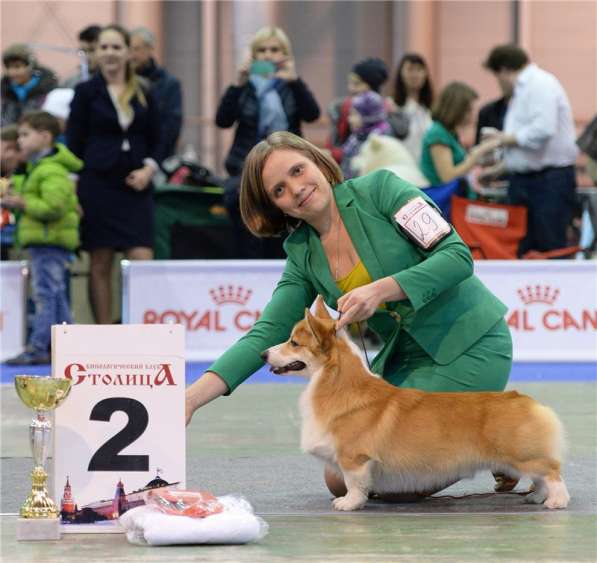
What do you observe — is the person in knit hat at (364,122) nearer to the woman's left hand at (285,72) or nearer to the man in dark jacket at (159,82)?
the woman's left hand at (285,72)

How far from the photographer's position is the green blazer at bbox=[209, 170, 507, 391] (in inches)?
134

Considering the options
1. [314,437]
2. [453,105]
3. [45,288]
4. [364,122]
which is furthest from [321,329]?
[364,122]

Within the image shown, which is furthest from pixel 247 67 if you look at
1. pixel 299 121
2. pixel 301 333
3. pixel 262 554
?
pixel 262 554

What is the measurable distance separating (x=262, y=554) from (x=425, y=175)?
16.9 feet

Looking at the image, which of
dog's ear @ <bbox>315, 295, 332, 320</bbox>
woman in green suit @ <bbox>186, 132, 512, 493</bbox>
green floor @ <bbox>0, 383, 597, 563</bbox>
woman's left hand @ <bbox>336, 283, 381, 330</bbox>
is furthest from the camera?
woman in green suit @ <bbox>186, 132, 512, 493</bbox>

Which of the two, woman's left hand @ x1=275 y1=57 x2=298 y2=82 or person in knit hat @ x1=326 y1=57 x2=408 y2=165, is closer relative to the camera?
woman's left hand @ x1=275 y1=57 x2=298 y2=82

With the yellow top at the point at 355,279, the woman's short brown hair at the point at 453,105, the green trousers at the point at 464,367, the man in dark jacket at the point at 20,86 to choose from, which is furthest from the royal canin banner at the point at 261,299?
the yellow top at the point at 355,279

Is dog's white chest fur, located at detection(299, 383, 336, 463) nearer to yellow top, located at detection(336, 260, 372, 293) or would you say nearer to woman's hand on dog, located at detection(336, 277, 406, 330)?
woman's hand on dog, located at detection(336, 277, 406, 330)

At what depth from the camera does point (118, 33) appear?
6863 millimetres

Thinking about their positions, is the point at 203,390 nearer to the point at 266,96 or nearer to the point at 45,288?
the point at 45,288

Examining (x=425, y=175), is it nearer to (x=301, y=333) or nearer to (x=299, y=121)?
(x=299, y=121)

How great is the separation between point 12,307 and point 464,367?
13.7 ft

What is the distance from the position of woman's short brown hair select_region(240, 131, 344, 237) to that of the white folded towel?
89cm

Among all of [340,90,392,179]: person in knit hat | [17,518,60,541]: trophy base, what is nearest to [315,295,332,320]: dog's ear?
[17,518,60,541]: trophy base
